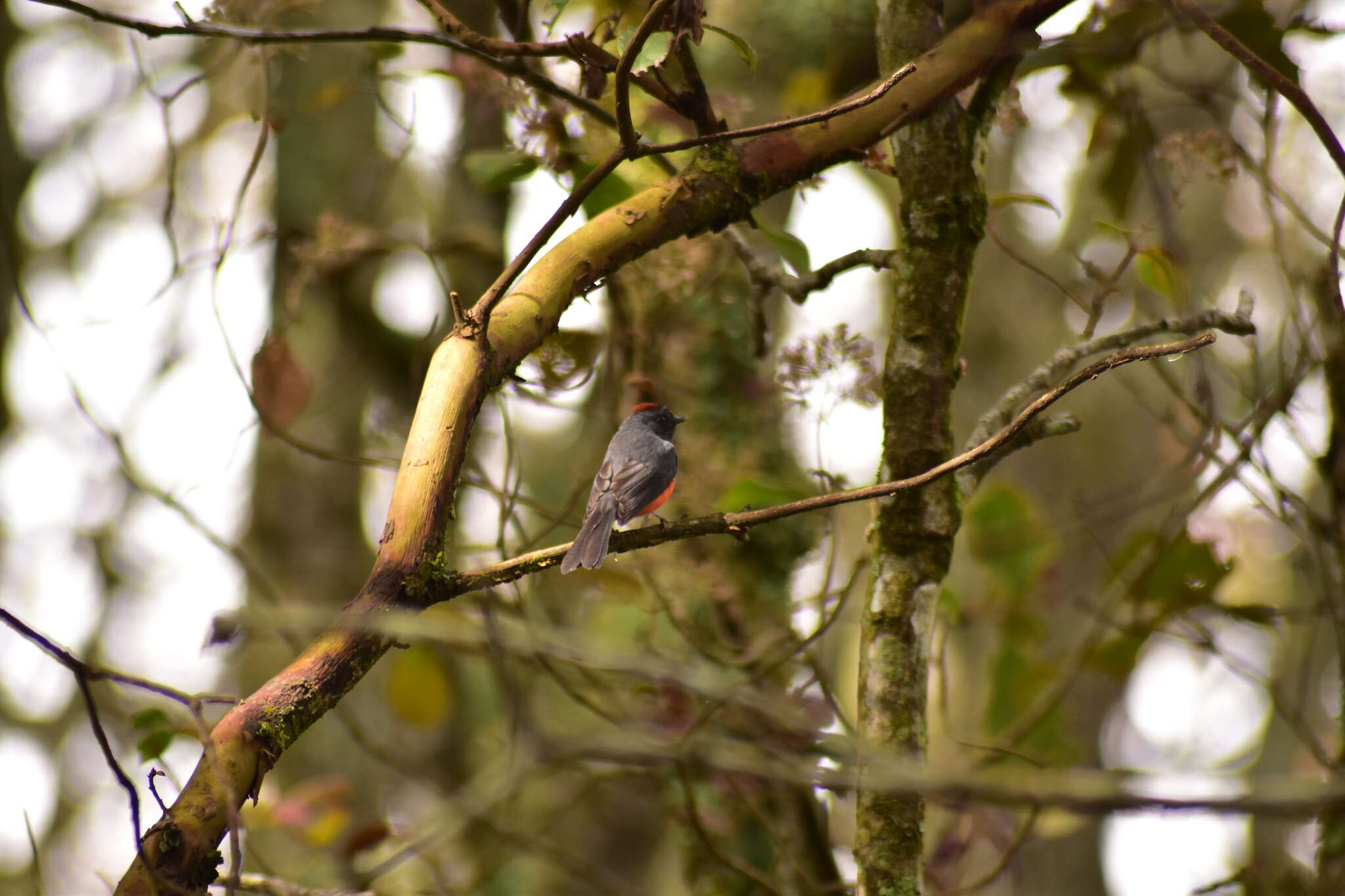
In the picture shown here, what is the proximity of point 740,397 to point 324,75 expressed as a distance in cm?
412

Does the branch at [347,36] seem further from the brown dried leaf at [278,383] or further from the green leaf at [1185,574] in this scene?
the green leaf at [1185,574]

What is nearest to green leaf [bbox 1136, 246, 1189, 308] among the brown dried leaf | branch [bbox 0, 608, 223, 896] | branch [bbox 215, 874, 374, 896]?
branch [bbox 0, 608, 223, 896]

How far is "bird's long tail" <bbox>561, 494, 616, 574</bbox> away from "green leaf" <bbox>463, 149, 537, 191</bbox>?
1106 mm

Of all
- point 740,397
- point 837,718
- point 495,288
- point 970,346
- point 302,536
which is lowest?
point 837,718

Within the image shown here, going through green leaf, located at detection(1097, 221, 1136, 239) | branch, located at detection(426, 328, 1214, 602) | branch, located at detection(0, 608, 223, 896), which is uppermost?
green leaf, located at detection(1097, 221, 1136, 239)

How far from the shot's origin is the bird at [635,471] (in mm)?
3420

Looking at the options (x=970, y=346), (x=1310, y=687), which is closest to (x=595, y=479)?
(x=970, y=346)

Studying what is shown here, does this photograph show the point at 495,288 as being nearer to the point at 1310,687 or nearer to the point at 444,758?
the point at 444,758

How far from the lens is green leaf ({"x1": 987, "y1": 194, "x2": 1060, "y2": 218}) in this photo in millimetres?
2965

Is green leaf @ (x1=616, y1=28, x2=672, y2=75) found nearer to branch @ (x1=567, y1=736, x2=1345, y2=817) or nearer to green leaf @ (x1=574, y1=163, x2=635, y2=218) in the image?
green leaf @ (x1=574, y1=163, x2=635, y2=218)

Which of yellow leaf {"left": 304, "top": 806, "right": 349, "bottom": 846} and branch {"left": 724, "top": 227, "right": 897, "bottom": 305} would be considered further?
yellow leaf {"left": 304, "top": 806, "right": 349, "bottom": 846}

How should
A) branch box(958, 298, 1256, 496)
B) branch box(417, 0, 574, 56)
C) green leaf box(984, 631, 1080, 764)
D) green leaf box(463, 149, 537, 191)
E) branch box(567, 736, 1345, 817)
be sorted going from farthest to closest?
green leaf box(984, 631, 1080, 764) < green leaf box(463, 149, 537, 191) < branch box(958, 298, 1256, 496) < branch box(417, 0, 574, 56) < branch box(567, 736, 1345, 817)

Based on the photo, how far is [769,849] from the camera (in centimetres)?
402

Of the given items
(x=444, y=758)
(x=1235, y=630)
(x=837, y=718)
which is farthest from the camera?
(x=1235, y=630)
